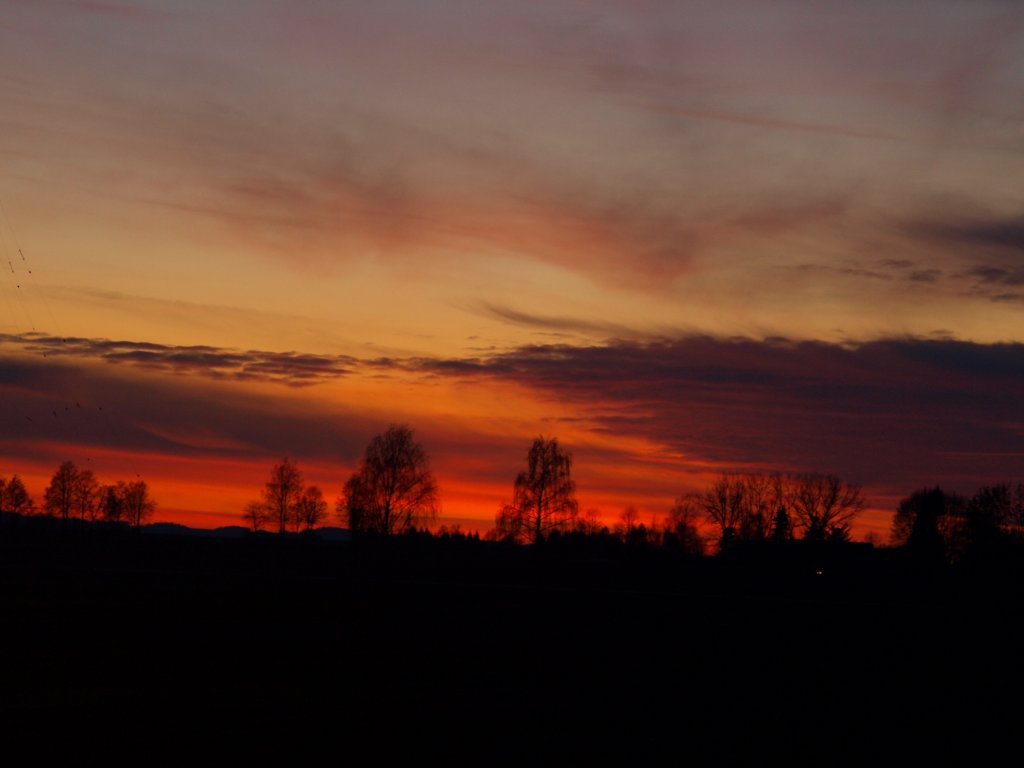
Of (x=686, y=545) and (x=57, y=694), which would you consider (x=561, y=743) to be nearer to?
(x=57, y=694)

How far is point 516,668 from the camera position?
33.7 metres

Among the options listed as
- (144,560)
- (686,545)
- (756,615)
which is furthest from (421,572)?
(686,545)

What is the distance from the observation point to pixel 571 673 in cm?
3300

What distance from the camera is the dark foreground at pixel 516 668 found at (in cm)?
2344

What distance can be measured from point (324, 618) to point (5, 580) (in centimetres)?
2558

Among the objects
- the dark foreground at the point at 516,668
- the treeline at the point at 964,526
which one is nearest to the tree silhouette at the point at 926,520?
the treeline at the point at 964,526

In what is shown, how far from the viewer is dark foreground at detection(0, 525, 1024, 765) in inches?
923

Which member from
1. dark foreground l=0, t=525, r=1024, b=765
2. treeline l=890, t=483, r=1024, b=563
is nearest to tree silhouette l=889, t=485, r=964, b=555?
treeline l=890, t=483, r=1024, b=563

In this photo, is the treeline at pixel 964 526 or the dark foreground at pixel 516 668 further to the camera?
the treeline at pixel 964 526

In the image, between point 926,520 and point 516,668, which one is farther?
point 926,520

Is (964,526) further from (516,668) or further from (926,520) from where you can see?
(516,668)

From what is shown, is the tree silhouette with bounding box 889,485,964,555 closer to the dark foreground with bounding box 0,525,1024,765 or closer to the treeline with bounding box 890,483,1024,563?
the treeline with bounding box 890,483,1024,563

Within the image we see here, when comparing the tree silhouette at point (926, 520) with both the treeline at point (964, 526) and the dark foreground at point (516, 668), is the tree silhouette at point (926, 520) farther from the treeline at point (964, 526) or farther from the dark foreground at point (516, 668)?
the dark foreground at point (516, 668)

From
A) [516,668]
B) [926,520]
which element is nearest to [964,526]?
[926,520]
